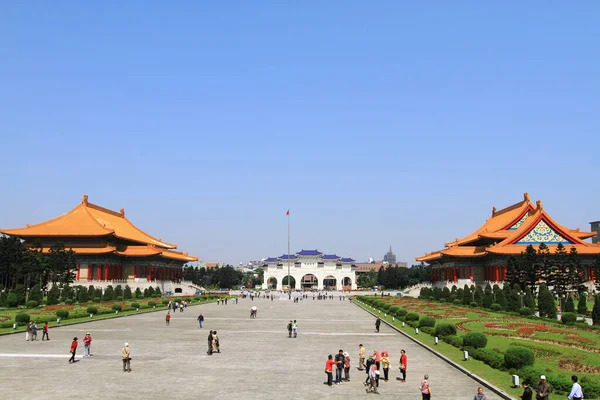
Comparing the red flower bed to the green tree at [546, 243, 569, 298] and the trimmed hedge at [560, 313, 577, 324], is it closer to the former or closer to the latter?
the trimmed hedge at [560, 313, 577, 324]

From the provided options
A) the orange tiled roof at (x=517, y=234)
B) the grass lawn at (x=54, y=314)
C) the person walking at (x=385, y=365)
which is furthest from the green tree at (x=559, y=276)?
the person walking at (x=385, y=365)

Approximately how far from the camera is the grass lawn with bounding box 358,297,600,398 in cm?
1912

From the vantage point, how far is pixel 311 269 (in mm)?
154875

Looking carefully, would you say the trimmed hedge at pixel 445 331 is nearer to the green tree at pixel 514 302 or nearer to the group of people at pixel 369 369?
the group of people at pixel 369 369

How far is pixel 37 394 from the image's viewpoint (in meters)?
16.0

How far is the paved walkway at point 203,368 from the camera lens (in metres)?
16.6

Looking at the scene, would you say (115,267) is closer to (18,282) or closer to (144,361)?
(18,282)

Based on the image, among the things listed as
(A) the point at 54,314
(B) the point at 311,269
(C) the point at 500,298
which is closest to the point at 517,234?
(C) the point at 500,298

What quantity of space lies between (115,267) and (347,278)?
87.7 metres

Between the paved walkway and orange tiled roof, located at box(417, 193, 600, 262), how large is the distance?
40.4m

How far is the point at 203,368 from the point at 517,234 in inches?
2271

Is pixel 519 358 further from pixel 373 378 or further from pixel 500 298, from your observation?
pixel 500 298

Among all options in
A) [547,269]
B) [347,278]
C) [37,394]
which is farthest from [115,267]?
[347,278]

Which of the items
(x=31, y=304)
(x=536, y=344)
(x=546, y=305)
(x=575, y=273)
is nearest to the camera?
(x=536, y=344)
